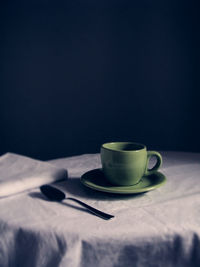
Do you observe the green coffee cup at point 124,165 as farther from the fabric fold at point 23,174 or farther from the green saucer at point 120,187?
the fabric fold at point 23,174

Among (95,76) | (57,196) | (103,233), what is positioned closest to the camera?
(103,233)

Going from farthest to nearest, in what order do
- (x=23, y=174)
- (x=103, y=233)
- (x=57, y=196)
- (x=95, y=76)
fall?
(x=95, y=76) < (x=23, y=174) < (x=57, y=196) < (x=103, y=233)

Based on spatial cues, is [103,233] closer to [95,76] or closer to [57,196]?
[57,196]

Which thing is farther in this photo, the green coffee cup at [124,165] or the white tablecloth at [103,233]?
the green coffee cup at [124,165]

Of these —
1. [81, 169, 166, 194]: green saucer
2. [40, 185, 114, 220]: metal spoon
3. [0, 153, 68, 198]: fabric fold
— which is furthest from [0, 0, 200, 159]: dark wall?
[40, 185, 114, 220]: metal spoon

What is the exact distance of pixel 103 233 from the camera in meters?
0.49

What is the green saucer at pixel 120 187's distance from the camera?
63 centimetres

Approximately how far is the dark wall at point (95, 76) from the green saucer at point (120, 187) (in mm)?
1391

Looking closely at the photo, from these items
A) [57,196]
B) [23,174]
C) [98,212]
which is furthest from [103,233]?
[23,174]

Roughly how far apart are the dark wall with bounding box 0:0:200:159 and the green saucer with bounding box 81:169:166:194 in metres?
1.39

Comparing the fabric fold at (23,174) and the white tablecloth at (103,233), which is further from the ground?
the fabric fold at (23,174)

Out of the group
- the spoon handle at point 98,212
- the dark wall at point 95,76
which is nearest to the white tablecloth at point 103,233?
the spoon handle at point 98,212

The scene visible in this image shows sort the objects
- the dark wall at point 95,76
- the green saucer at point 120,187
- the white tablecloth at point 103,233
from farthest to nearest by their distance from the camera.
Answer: the dark wall at point 95,76
the green saucer at point 120,187
the white tablecloth at point 103,233

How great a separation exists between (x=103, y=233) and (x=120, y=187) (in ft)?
0.57
